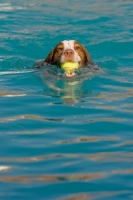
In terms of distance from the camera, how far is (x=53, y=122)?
21.6ft

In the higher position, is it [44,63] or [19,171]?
[44,63]

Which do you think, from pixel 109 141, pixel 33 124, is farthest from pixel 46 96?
pixel 109 141

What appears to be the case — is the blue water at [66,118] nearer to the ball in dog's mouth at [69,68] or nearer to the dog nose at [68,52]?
the ball in dog's mouth at [69,68]

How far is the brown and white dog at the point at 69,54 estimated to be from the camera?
8.74m

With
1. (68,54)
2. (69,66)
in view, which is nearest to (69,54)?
(68,54)

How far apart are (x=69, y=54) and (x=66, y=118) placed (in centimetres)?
216

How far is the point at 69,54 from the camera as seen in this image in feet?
28.6

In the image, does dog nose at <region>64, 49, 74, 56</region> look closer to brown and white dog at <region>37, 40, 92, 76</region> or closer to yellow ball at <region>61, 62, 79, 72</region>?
brown and white dog at <region>37, 40, 92, 76</region>

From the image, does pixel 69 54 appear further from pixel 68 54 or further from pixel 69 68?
pixel 69 68

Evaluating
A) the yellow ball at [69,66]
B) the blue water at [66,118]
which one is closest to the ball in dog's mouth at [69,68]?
the yellow ball at [69,66]

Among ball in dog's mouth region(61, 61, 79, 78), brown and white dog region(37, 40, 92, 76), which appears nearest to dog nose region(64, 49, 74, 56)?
brown and white dog region(37, 40, 92, 76)

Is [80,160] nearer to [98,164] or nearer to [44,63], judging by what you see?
[98,164]

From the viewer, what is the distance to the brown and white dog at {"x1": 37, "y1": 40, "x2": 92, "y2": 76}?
344 inches

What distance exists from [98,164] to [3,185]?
95 centimetres
